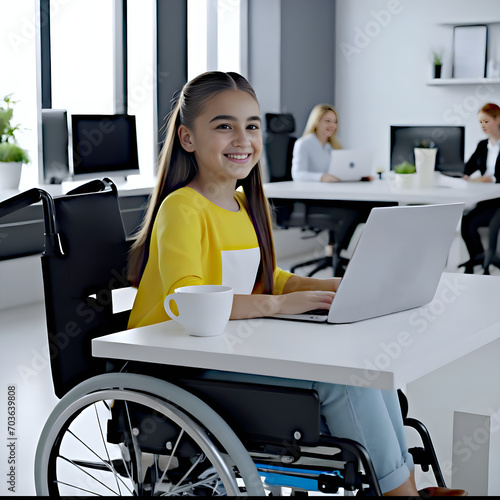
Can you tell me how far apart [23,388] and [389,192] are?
2228mm

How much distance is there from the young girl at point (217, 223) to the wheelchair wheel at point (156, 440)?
13 centimetres

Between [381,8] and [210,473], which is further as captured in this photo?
[381,8]

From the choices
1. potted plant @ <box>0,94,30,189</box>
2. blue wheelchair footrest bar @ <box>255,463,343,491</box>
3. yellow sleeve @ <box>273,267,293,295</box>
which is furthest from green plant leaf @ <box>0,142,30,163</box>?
blue wheelchair footrest bar @ <box>255,463,343,491</box>

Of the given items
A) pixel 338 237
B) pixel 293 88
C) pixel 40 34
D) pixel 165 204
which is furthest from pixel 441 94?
pixel 165 204

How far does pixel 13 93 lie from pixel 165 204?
366 cm

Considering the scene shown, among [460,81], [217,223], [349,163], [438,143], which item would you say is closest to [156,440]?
[217,223]

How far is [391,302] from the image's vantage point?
1.52 metres

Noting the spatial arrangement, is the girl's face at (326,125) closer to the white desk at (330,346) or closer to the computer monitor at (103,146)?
the computer monitor at (103,146)

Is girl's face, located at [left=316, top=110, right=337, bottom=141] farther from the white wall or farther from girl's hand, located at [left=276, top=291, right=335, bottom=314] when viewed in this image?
girl's hand, located at [left=276, top=291, right=335, bottom=314]

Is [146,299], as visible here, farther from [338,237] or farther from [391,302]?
[338,237]

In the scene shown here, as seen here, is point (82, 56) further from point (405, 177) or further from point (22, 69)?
point (405, 177)

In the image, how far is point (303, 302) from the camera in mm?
1504

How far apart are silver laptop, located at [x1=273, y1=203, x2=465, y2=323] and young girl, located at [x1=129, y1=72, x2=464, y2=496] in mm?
85

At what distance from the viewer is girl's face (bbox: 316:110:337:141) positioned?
19.0ft
